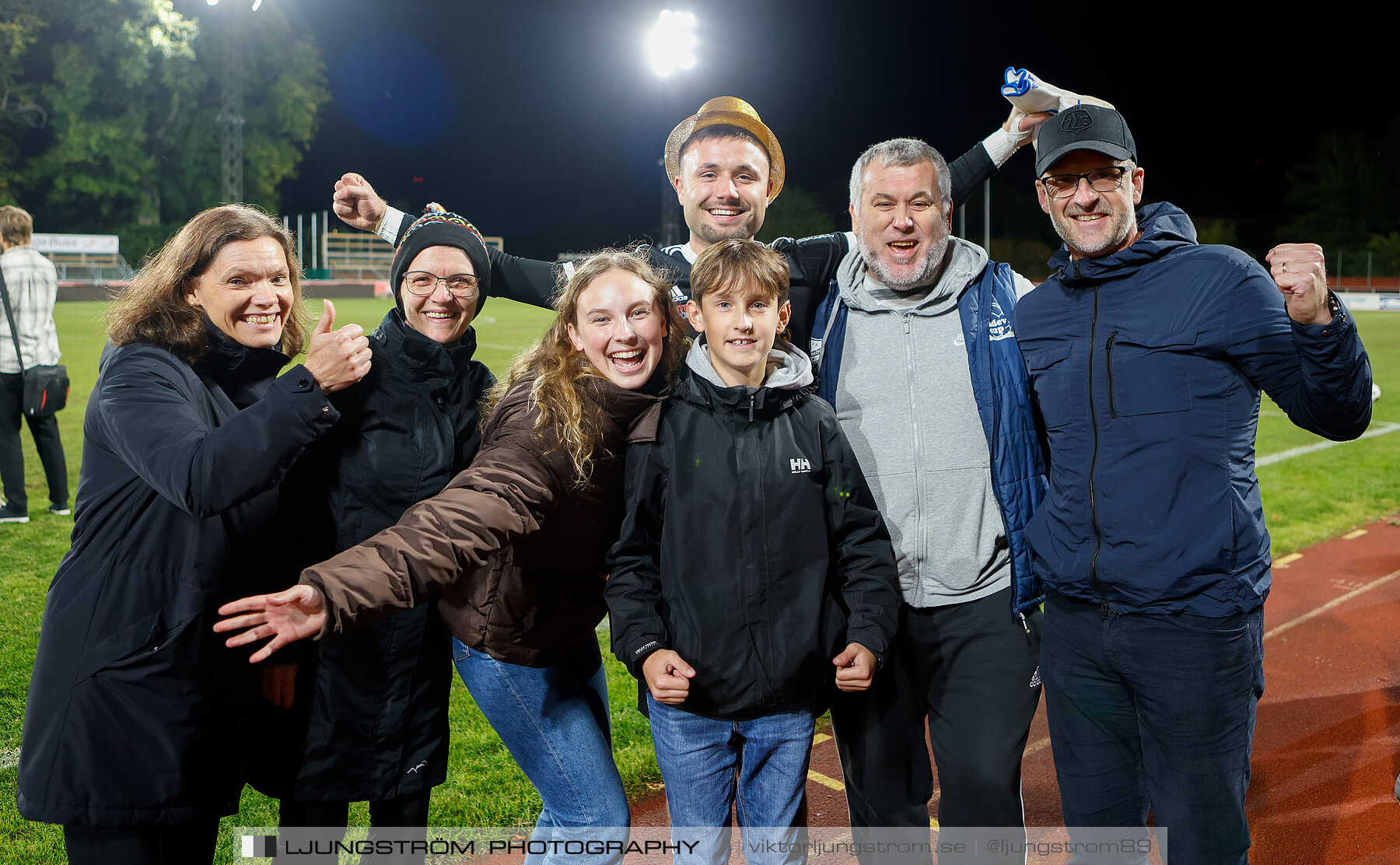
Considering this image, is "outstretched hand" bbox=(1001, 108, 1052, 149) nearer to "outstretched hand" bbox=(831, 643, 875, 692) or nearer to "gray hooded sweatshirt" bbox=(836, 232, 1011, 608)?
"gray hooded sweatshirt" bbox=(836, 232, 1011, 608)

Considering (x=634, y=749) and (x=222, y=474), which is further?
(x=634, y=749)

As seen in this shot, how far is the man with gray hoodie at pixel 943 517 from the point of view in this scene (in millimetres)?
2711

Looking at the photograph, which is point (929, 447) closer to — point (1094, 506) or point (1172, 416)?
point (1094, 506)

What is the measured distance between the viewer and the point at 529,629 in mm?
2492

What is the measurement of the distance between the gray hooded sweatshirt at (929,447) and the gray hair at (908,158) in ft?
0.73

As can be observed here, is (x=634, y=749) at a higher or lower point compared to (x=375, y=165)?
lower

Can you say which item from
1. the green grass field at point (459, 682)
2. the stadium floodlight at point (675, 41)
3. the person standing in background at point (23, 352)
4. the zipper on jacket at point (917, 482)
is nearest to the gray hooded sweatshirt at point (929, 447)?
the zipper on jacket at point (917, 482)


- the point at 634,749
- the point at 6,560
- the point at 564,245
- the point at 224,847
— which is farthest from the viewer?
the point at 564,245

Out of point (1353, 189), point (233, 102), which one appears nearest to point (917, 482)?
point (233, 102)

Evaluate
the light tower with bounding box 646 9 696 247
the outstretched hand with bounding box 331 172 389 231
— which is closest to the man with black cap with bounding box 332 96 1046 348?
the outstretched hand with bounding box 331 172 389 231

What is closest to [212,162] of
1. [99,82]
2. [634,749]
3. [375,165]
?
[99,82]

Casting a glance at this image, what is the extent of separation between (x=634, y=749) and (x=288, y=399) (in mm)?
2552

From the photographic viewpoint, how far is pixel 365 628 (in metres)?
2.57

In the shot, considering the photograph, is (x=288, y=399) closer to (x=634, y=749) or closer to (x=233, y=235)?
(x=233, y=235)
